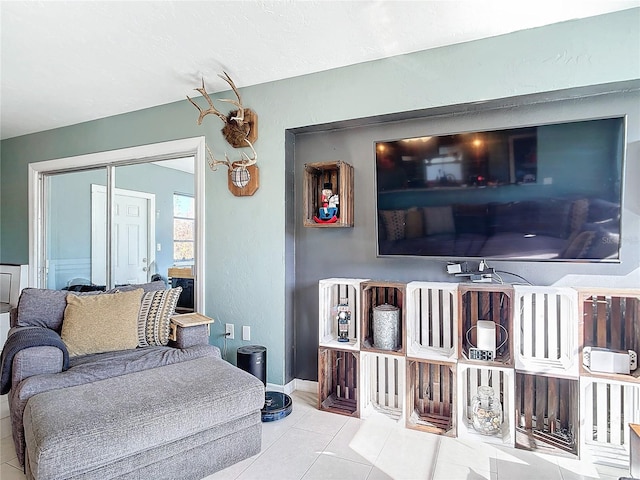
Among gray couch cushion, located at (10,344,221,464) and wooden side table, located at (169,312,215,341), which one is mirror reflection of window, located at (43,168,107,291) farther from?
gray couch cushion, located at (10,344,221,464)

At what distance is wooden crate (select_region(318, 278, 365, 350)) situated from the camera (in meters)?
2.63

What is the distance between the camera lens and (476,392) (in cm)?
250

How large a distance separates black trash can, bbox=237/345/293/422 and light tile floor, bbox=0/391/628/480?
117 mm

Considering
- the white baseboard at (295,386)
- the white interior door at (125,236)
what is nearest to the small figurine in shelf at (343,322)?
the white baseboard at (295,386)

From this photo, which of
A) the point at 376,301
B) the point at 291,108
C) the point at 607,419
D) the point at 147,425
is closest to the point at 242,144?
the point at 291,108

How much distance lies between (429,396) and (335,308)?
34.6 inches

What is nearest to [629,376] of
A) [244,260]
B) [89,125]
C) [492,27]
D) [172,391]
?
[492,27]

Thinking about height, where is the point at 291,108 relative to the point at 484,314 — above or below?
above

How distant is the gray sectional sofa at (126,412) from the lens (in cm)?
156

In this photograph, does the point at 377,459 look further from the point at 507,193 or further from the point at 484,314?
the point at 507,193

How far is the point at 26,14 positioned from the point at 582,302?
3.41 m

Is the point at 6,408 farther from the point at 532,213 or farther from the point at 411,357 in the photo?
the point at 532,213

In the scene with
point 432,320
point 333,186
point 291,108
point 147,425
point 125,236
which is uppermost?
point 291,108

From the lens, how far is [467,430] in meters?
2.32
